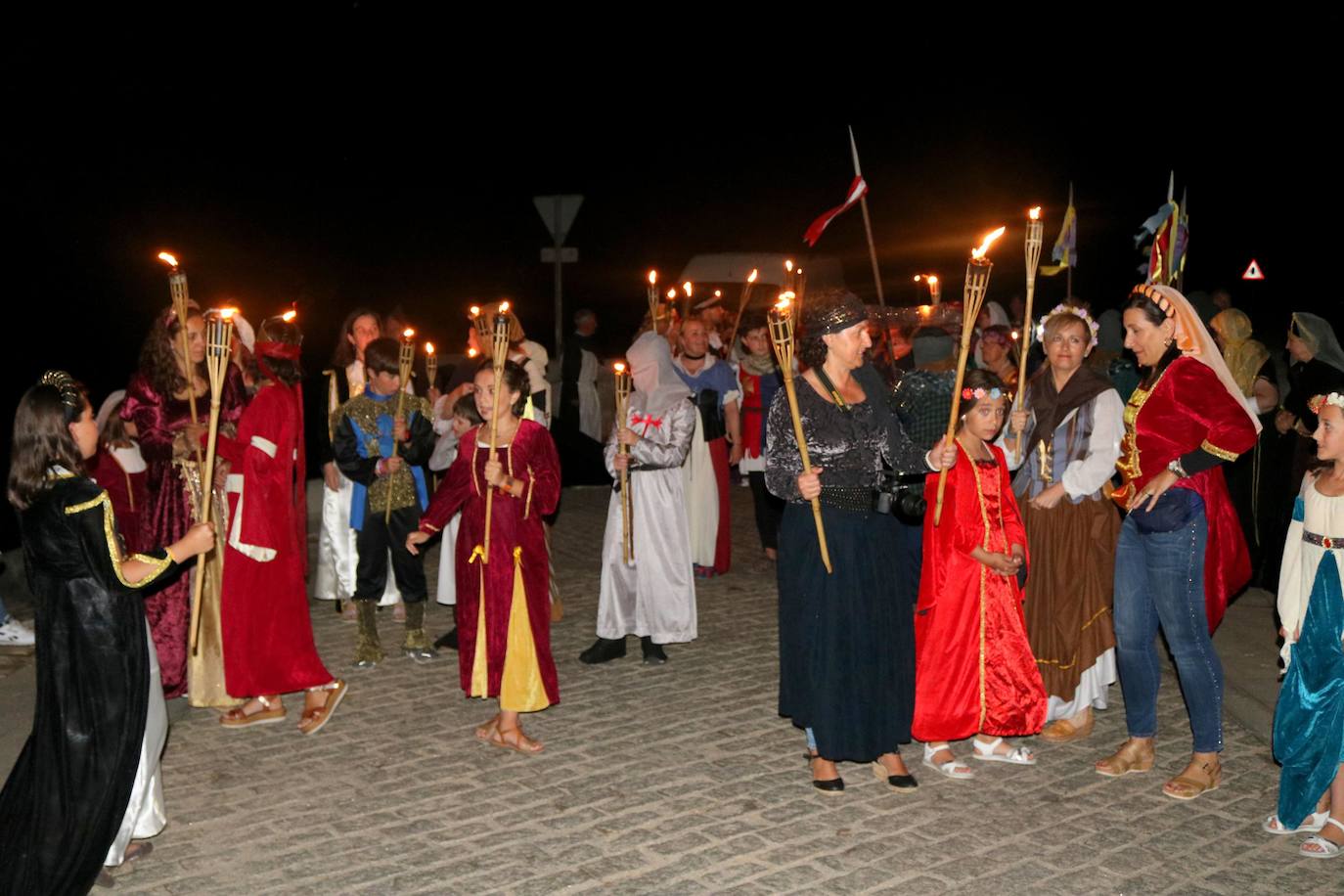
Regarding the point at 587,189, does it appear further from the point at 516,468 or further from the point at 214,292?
the point at 516,468

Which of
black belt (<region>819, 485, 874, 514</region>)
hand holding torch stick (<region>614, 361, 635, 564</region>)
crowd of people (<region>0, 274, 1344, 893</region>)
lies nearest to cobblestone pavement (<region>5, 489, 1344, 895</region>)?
crowd of people (<region>0, 274, 1344, 893</region>)

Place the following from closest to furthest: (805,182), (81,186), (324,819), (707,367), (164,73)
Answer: (324,819) < (707,367) < (81,186) < (164,73) < (805,182)

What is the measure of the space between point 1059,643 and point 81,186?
12.5 metres

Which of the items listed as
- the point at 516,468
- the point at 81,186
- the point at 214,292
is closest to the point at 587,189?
the point at 214,292

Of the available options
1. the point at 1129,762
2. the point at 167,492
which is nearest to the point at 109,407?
the point at 167,492

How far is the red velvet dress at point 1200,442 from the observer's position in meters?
5.82

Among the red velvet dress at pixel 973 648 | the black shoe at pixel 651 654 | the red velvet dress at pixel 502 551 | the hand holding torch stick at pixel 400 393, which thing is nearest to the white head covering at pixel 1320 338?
the red velvet dress at pixel 973 648

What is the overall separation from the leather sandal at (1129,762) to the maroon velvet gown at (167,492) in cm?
473

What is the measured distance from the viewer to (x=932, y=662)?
624 centimetres

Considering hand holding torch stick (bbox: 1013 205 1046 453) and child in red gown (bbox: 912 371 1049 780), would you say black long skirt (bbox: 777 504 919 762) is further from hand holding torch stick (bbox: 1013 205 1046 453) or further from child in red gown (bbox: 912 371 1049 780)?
hand holding torch stick (bbox: 1013 205 1046 453)

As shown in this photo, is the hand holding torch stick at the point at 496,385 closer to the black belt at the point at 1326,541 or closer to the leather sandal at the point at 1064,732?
the leather sandal at the point at 1064,732

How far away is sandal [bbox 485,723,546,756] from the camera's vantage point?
646 cm

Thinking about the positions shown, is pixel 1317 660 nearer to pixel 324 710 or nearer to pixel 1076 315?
pixel 1076 315

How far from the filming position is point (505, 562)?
6508 millimetres
